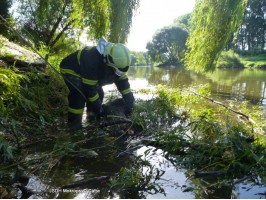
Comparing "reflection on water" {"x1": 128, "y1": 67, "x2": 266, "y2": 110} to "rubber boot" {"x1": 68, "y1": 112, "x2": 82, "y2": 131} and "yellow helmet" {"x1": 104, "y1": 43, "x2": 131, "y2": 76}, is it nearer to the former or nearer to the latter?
"yellow helmet" {"x1": 104, "y1": 43, "x2": 131, "y2": 76}

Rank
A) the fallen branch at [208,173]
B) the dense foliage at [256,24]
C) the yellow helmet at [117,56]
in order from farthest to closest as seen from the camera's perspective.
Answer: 1. the dense foliage at [256,24]
2. the yellow helmet at [117,56]
3. the fallen branch at [208,173]

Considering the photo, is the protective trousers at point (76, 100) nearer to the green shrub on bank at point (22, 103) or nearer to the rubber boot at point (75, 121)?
the rubber boot at point (75, 121)

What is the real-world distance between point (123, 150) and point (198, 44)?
5.38 m

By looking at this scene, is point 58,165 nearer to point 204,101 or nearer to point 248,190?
point 248,190

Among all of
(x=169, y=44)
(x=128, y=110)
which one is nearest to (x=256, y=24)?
(x=169, y=44)

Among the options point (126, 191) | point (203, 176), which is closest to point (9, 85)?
point (126, 191)

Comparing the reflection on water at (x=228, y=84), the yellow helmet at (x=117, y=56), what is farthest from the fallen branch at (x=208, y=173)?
the reflection on water at (x=228, y=84)

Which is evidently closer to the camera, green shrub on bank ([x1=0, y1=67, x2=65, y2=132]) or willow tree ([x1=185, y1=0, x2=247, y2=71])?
green shrub on bank ([x1=0, y1=67, x2=65, y2=132])

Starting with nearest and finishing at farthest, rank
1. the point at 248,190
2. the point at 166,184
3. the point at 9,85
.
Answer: the point at 248,190
the point at 166,184
the point at 9,85

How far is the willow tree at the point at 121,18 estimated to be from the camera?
6.85 metres

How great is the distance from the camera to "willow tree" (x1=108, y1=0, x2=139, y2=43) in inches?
270

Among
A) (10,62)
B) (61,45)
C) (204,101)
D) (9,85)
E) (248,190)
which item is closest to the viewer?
(248,190)

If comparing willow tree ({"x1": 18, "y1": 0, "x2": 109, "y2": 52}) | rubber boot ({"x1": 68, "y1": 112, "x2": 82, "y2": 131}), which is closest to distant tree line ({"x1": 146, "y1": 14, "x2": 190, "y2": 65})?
willow tree ({"x1": 18, "y1": 0, "x2": 109, "y2": 52})

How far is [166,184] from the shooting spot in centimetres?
211
